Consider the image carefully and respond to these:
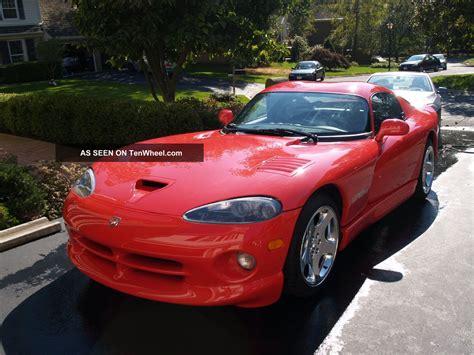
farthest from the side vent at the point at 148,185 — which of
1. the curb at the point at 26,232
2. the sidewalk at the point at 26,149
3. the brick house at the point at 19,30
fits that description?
the brick house at the point at 19,30

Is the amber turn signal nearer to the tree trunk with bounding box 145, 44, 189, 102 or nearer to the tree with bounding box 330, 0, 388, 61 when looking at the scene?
the tree trunk with bounding box 145, 44, 189, 102

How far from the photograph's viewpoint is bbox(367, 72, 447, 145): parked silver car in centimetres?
874

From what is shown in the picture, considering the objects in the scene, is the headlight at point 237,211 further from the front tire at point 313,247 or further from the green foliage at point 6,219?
the green foliage at point 6,219

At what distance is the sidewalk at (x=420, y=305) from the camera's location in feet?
9.31

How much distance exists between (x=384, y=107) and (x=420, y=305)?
2.24 m

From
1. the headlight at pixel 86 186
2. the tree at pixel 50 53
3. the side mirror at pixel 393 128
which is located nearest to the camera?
the headlight at pixel 86 186

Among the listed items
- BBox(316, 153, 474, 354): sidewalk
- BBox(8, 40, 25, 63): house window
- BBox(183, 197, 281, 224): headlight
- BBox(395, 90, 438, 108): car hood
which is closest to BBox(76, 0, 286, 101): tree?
BBox(395, 90, 438, 108): car hood

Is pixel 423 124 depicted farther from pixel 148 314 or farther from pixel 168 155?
pixel 148 314

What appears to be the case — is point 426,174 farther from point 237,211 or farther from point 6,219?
point 6,219

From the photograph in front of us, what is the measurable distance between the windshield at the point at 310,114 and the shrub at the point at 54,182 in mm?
2383

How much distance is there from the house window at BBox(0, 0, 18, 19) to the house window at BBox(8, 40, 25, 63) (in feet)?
5.29

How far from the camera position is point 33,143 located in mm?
9297

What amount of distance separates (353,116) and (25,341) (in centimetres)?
322

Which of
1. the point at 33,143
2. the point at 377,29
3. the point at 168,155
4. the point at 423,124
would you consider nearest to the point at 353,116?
the point at 423,124
